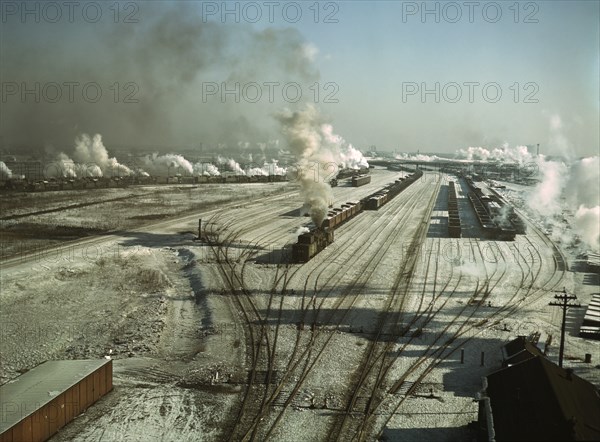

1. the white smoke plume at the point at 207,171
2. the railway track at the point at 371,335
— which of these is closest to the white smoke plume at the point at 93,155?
the white smoke plume at the point at 207,171

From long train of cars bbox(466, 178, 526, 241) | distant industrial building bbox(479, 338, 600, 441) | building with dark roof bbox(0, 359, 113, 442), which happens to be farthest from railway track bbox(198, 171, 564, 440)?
long train of cars bbox(466, 178, 526, 241)

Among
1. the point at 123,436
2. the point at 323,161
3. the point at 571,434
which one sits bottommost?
the point at 123,436

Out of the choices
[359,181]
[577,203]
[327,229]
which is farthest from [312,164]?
[359,181]

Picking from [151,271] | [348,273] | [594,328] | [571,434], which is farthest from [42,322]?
[594,328]

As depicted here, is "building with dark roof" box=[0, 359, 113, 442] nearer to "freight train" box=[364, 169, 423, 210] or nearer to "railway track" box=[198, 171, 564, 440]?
"railway track" box=[198, 171, 564, 440]

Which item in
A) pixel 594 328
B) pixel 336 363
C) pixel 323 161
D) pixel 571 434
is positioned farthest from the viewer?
pixel 323 161

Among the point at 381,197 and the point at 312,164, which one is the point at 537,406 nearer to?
the point at 312,164

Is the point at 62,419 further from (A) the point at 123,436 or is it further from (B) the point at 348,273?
(B) the point at 348,273
